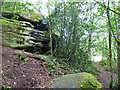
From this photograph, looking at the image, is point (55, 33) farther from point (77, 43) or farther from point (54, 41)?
point (77, 43)

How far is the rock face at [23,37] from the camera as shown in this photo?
6625 mm

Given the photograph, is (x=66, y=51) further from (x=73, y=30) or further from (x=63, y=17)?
(x=63, y=17)

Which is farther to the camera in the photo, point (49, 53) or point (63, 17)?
point (49, 53)

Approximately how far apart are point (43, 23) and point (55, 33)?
170cm

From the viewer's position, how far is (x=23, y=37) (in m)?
7.36

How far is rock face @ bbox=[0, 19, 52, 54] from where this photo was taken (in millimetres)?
Result: 6625

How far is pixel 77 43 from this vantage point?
783 centimetres

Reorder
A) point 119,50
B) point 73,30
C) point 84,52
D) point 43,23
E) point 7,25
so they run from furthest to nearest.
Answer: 1. point 43,23
2. point 84,52
3. point 73,30
4. point 7,25
5. point 119,50

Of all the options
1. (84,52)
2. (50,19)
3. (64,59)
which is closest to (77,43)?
(84,52)

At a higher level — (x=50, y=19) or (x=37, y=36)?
(x=50, y=19)

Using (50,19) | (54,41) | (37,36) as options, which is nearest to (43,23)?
(50,19)

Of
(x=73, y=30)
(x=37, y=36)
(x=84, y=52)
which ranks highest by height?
(x=73, y=30)

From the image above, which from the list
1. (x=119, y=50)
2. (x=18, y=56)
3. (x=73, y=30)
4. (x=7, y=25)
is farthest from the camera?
(x=73, y=30)

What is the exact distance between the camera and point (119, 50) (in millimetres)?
4508
